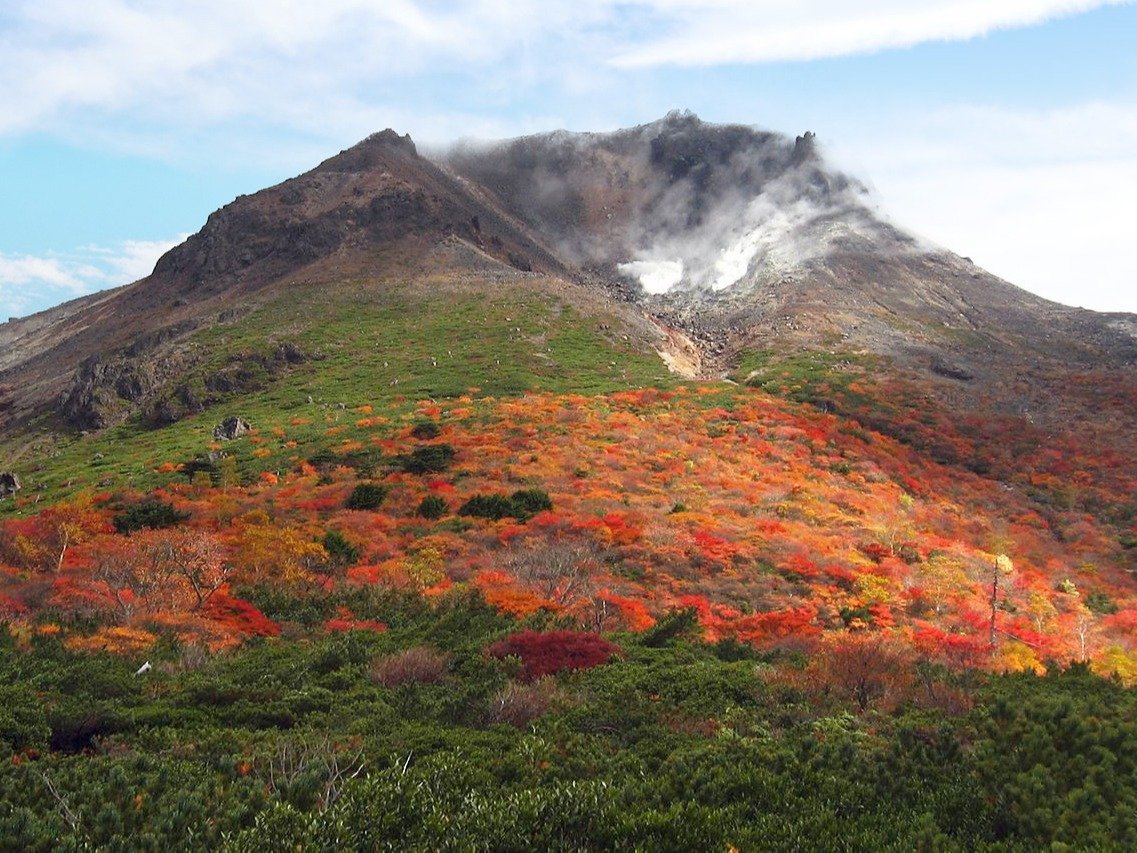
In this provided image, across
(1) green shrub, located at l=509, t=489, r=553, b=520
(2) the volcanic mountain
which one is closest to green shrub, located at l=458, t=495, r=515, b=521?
(1) green shrub, located at l=509, t=489, r=553, b=520

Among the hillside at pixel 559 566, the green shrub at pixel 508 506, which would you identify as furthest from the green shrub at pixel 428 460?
the green shrub at pixel 508 506

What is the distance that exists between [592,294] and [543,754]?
8263 centimetres

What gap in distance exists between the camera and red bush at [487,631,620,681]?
1653 cm

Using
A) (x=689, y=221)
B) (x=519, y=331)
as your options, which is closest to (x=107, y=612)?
(x=519, y=331)

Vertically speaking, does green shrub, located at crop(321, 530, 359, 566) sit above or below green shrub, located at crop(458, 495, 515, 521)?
below

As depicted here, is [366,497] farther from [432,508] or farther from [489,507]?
[489,507]

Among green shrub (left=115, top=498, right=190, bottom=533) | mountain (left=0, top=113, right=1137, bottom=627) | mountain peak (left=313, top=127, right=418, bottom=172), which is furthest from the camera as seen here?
mountain peak (left=313, top=127, right=418, bottom=172)

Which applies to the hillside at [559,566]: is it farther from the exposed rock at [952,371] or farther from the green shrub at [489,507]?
the exposed rock at [952,371]

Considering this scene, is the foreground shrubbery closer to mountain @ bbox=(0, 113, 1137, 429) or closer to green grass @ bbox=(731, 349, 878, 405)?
green grass @ bbox=(731, 349, 878, 405)

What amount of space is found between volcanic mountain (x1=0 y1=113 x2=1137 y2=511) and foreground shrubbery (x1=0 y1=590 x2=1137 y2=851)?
40655mm

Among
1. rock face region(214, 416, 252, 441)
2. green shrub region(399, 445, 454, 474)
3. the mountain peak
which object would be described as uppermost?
the mountain peak

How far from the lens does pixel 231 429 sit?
48625 millimetres

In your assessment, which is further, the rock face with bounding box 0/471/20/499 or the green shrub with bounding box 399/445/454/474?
the rock face with bounding box 0/471/20/499

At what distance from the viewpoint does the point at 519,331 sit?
74.4 meters
